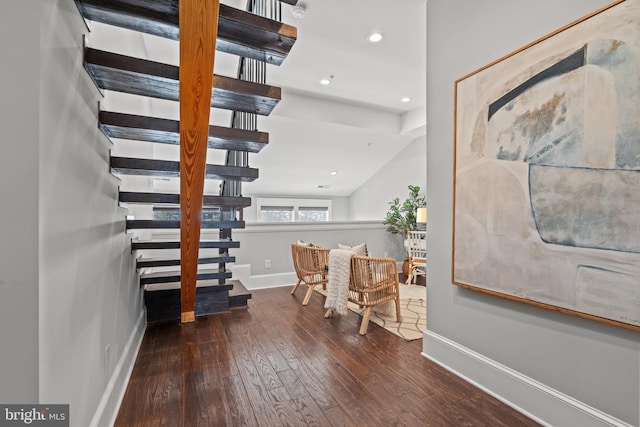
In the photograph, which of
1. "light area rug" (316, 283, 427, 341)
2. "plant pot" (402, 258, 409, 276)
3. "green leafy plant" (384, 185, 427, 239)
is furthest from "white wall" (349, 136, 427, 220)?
"light area rug" (316, 283, 427, 341)

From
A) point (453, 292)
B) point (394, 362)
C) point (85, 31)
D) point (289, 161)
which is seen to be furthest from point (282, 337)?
point (289, 161)

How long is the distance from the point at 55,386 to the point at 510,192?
2.14 meters

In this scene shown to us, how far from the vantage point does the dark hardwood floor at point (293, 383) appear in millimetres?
1554

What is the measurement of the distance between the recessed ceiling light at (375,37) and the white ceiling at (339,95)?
6 cm

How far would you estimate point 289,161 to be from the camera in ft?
20.6

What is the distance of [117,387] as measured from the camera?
5.51 feet

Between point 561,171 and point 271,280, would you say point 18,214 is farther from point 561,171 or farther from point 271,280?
point 271,280

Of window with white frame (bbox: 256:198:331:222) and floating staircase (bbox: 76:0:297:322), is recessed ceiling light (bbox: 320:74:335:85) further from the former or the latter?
window with white frame (bbox: 256:198:331:222)

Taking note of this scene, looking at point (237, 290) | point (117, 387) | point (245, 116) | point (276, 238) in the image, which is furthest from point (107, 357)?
point (276, 238)

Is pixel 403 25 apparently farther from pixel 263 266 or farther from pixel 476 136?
pixel 263 266

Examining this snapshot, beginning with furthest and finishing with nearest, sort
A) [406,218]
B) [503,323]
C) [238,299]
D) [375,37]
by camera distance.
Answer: [406,218] → [238,299] → [375,37] → [503,323]

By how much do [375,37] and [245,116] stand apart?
1627 mm

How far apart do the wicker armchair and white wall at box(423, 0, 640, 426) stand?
4.72 feet

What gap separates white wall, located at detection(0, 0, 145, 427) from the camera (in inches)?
34.0
